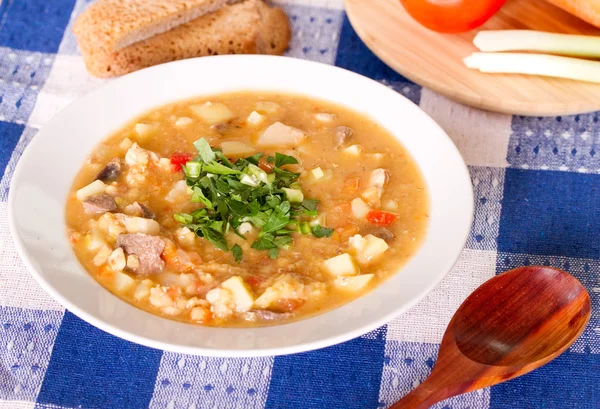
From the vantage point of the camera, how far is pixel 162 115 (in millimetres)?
4109

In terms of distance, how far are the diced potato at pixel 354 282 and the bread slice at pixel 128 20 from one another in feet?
7.49

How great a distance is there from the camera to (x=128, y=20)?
182 inches

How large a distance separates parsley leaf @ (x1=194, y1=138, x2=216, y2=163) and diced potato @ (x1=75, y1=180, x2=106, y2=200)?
0.50 meters

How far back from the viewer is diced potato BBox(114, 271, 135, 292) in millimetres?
3154

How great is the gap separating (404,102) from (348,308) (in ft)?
4.44

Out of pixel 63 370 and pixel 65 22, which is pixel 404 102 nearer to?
pixel 63 370

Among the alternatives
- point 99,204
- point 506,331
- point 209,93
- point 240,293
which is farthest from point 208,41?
point 506,331

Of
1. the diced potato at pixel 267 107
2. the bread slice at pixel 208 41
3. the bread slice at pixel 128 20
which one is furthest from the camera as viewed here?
the bread slice at pixel 208 41

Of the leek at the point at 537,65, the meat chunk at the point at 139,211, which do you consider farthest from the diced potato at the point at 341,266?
the leek at the point at 537,65

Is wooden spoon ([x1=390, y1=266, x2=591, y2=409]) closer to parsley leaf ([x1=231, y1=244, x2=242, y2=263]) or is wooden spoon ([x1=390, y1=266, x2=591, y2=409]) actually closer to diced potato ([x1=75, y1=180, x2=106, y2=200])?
parsley leaf ([x1=231, y1=244, x2=242, y2=263])

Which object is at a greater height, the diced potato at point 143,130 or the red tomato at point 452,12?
the red tomato at point 452,12

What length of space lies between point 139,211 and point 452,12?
7.33 feet

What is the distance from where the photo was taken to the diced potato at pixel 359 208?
3510 millimetres

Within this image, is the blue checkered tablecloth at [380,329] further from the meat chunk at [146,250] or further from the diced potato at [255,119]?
the diced potato at [255,119]
